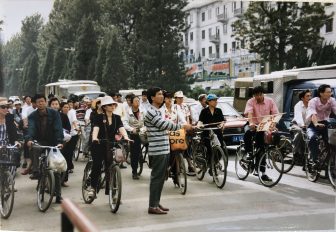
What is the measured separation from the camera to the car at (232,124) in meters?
6.58

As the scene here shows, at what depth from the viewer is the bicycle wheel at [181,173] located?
18.6 ft

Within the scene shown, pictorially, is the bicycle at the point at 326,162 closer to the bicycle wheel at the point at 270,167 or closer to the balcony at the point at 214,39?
the bicycle wheel at the point at 270,167

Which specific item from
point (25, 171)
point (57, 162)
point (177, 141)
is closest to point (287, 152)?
point (177, 141)

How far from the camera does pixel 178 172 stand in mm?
5852

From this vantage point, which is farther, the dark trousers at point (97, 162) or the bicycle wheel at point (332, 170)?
the bicycle wheel at point (332, 170)

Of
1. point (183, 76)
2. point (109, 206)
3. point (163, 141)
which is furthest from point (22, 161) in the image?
point (183, 76)

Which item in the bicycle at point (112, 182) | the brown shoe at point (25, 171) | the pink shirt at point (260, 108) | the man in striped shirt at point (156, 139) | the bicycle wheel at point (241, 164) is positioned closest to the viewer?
the man in striped shirt at point (156, 139)

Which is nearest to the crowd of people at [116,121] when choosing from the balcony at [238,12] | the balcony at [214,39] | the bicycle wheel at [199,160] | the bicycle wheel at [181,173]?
the bicycle wheel at [199,160]

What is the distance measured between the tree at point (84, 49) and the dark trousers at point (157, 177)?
1243 mm

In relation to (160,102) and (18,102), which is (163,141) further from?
(18,102)

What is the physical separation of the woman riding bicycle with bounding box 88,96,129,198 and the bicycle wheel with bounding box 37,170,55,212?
1.30ft

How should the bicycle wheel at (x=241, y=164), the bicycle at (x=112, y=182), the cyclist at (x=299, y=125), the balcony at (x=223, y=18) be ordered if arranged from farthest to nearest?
the cyclist at (x=299, y=125) < the bicycle wheel at (x=241, y=164) < the balcony at (x=223, y=18) < the bicycle at (x=112, y=182)

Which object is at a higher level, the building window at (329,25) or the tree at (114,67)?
the building window at (329,25)

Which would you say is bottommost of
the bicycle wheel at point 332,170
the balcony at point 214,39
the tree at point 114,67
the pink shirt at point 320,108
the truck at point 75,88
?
the bicycle wheel at point 332,170
